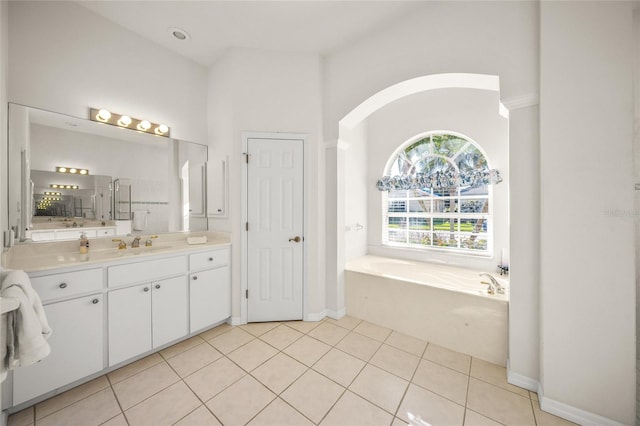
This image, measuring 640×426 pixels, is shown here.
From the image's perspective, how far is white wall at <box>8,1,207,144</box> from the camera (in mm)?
1784

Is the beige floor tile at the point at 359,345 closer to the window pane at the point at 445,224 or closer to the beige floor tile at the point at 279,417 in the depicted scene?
the beige floor tile at the point at 279,417

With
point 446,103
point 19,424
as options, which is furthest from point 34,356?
point 446,103

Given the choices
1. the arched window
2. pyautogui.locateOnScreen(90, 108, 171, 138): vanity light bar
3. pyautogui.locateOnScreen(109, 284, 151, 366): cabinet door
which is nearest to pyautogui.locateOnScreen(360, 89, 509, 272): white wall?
the arched window

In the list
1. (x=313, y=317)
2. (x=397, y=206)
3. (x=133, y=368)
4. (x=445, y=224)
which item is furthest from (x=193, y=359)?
(x=445, y=224)

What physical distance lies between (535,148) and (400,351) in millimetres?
1884

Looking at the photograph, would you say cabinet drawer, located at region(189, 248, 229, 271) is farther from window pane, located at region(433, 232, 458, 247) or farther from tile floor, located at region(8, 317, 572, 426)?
window pane, located at region(433, 232, 458, 247)

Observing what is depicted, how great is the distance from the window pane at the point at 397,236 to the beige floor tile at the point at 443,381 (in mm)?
2076

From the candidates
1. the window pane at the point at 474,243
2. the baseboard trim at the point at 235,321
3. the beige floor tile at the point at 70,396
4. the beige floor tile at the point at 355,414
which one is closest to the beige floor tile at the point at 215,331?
the baseboard trim at the point at 235,321

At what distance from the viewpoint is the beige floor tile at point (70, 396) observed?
4.68 feet

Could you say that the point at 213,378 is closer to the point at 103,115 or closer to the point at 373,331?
the point at 373,331

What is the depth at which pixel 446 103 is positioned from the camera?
126 inches

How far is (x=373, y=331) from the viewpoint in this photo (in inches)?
93.6

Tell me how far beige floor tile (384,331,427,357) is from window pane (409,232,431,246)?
1657 millimetres

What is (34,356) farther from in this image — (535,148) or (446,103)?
(446,103)
